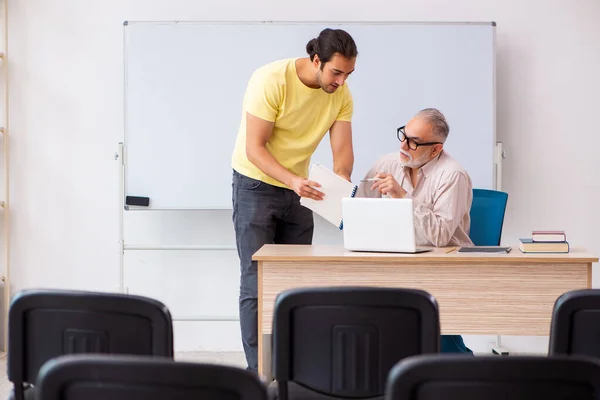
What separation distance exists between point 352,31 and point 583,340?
3103 millimetres

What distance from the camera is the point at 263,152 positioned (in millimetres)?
3303

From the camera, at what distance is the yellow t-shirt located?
11.0 feet

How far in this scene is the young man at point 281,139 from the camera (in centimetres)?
326

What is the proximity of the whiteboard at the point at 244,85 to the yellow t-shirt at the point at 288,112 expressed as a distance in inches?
44.3

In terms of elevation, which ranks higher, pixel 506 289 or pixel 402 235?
pixel 402 235

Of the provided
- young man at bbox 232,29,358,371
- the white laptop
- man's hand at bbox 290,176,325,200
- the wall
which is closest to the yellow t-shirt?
young man at bbox 232,29,358,371

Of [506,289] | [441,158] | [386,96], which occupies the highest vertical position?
[386,96]

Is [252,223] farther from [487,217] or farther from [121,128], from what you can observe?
[121,128]

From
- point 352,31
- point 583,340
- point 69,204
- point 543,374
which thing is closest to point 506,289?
point 583,340

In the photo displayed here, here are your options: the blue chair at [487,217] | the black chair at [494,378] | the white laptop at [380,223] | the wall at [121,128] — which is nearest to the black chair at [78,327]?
the black chair at [494,378]

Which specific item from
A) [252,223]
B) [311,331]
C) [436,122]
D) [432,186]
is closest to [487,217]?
[432,186]

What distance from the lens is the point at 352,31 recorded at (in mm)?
4629

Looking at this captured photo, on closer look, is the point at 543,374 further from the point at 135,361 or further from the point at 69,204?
the point at 69,204

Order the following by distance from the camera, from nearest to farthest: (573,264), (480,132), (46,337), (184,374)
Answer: (184,374), (46,337), (573,264), (480,132)
